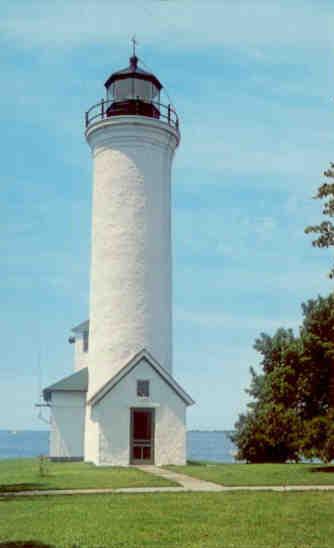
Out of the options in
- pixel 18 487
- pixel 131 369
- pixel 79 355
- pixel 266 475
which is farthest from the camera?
pixel 79 355

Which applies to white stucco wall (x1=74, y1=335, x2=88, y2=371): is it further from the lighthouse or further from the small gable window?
the small gable window

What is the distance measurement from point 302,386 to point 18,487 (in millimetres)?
11195

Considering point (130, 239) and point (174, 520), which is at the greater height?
point (130, 239)

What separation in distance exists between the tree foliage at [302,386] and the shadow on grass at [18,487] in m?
9.78

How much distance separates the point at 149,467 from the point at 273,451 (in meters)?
5.63

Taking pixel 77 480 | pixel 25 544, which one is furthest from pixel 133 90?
pixel 25 544

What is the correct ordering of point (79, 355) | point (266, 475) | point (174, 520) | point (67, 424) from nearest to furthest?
1. point (174, 520)
2. point (266, 475)
3. point (67, 424)
4. point (79, 355)

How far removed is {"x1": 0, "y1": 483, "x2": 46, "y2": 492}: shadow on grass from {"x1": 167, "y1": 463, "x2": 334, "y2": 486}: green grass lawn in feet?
16.6

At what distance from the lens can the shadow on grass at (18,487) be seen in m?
18.5

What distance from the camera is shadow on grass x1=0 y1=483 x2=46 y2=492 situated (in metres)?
18.5

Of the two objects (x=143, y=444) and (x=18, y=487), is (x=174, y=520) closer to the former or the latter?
(x=18, y=487)

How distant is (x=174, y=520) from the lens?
506 inches

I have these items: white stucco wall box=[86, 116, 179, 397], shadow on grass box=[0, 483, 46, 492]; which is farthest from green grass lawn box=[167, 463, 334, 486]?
white stucco wall box=[86, 116, 179, 397]

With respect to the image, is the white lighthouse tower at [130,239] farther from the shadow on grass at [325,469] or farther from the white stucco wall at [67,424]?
the shadow on grass at [325,469]
